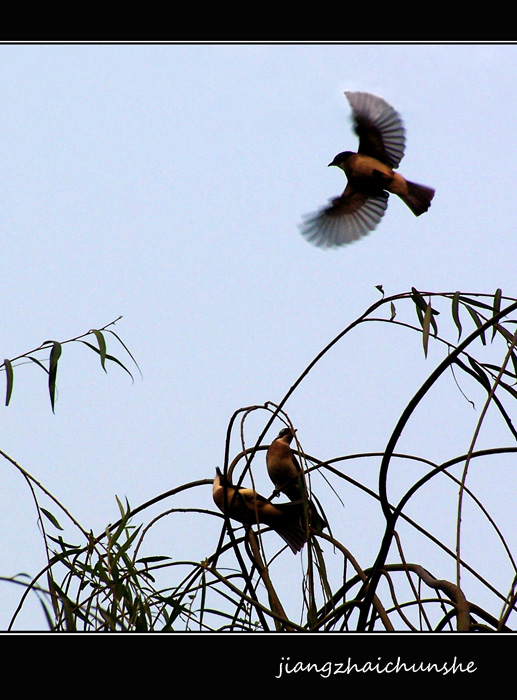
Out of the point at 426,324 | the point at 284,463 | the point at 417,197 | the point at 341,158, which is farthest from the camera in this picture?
the point at 341,158

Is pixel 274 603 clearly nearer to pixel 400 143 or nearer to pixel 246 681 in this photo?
pixel 246 681

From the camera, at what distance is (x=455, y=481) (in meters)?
1.20

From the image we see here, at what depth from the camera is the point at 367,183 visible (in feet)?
6.71

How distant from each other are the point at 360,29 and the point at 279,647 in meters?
0.73

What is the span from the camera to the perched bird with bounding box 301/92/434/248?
1.93 metres

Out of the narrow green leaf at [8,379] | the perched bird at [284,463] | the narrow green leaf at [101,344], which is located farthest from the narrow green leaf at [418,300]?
the narrow green leaf at [8,379]

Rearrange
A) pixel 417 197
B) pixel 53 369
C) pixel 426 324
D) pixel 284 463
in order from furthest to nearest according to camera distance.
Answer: pixel 417 197, pixel 284 463, pixel 53 369, pixel 426 324

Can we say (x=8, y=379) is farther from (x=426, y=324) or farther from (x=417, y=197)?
(x=417, y=197)

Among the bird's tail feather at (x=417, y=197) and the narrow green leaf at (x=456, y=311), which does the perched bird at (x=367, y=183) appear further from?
the narrow green leaf at (x=456, y=311)

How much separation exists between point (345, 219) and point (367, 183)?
11cm

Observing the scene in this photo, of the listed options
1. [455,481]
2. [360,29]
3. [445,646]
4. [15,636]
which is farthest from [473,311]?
[15,636]

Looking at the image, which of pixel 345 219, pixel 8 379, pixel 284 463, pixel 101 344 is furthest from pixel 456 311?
pixel 345 219

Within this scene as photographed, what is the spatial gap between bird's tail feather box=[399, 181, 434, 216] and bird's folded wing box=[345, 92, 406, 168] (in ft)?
0.31

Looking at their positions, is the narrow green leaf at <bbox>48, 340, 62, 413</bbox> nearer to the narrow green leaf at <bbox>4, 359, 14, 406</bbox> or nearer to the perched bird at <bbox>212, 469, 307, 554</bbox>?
the narrow green leaf at <bbox>4, 359, 14, 406</bbox>
